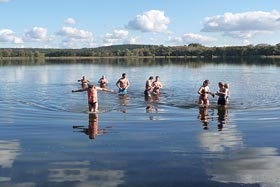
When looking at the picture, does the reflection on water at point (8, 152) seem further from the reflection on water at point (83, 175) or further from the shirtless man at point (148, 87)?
the shirtless man at point (148, 87)

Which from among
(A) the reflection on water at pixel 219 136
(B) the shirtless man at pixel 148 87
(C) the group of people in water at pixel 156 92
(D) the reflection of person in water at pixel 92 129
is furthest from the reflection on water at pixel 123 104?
(A) the reflection on water at pixel 219 136

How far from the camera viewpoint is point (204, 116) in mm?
21078

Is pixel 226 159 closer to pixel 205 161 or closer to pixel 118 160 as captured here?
pixel 205 161

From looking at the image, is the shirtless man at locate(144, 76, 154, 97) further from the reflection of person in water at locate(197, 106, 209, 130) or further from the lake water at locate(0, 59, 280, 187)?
the lake water at locate(0, 59, 280, 187)

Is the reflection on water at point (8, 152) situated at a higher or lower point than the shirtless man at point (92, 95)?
lower

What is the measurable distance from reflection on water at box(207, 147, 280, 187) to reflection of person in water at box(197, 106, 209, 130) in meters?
4.69

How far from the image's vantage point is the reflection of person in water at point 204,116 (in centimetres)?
1839

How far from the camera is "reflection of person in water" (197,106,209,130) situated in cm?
1839

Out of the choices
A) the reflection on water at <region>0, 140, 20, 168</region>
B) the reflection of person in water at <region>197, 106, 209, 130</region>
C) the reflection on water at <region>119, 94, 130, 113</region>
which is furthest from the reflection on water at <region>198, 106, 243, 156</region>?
the reflection on water at <region>0, 140, 20, 168</region>

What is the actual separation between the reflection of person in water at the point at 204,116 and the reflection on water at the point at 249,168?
4689mm

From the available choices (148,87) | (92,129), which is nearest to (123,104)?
(148,87)

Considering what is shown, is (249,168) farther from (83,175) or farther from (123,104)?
(123,104)

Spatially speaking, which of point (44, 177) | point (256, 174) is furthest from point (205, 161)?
point (44, 177)

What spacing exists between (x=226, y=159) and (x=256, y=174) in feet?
4.79
